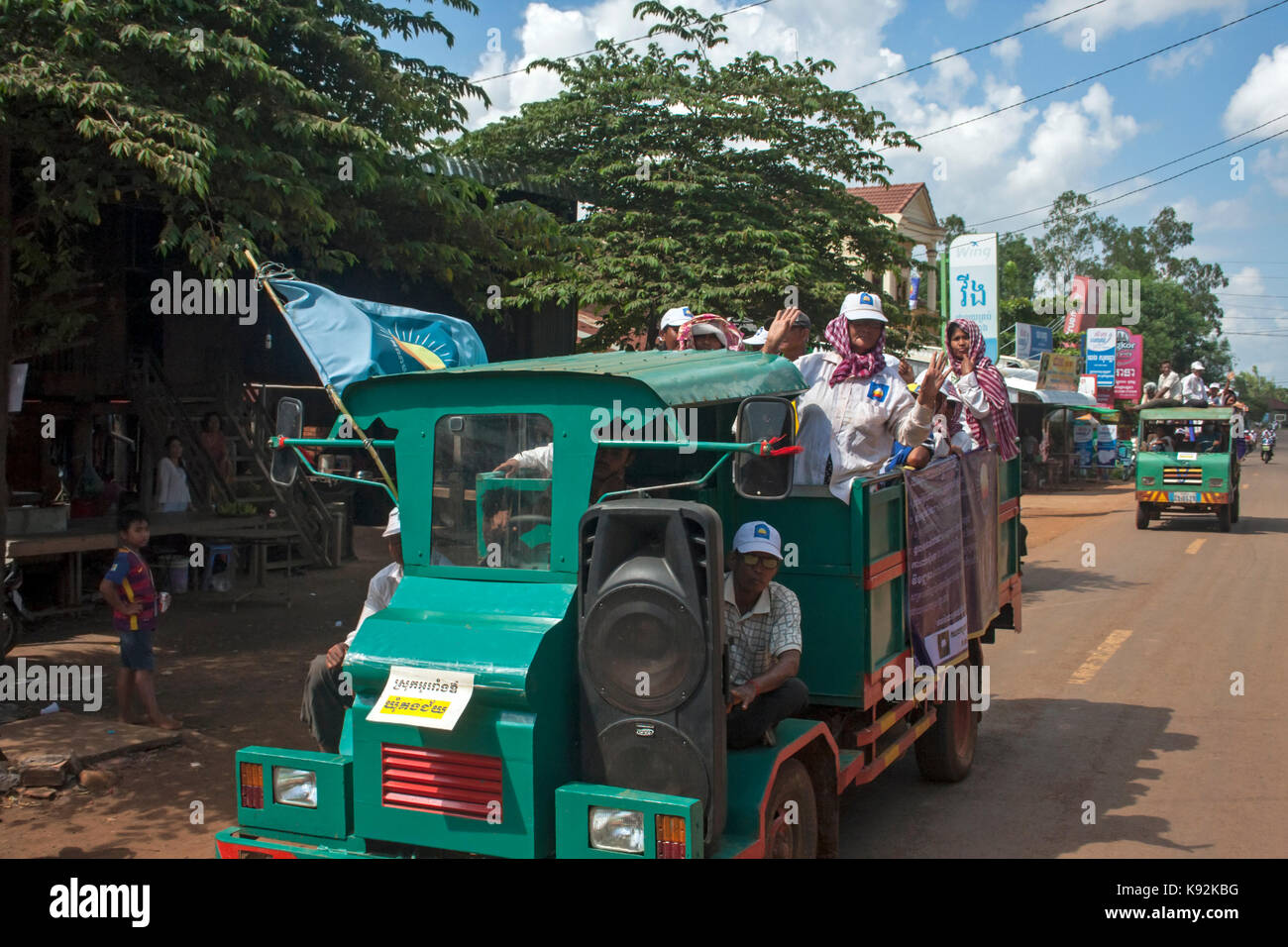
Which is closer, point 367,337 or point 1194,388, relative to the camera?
point 367,337

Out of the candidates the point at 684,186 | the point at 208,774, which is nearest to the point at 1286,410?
the point at 684,186

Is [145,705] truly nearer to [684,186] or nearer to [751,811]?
[751,811]

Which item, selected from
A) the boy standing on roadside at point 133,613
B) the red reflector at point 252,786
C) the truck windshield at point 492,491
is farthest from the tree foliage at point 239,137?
the red reflector at point 252,786

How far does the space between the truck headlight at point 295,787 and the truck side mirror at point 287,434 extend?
1.21 meters

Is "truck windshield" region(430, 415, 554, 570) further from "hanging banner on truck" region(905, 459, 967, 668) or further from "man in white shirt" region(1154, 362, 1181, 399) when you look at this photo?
"man in white shirt" region(1154, 362, 1181, 399)

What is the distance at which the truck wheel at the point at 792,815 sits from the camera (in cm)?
408

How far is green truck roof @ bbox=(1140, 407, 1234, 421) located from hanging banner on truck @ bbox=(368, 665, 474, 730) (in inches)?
801

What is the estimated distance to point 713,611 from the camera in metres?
3.54

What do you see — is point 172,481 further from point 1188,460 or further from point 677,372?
point 1188,460

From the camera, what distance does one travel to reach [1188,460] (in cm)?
2073

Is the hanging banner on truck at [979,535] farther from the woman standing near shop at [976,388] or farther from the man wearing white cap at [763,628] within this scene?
the man wearing white cap at [763,628]

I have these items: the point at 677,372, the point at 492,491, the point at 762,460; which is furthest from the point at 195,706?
the point at 762,460

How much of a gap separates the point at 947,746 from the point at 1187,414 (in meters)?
17.0

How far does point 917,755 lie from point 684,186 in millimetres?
8792
